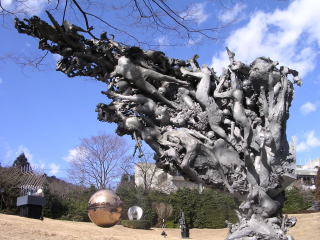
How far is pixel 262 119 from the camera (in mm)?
7066

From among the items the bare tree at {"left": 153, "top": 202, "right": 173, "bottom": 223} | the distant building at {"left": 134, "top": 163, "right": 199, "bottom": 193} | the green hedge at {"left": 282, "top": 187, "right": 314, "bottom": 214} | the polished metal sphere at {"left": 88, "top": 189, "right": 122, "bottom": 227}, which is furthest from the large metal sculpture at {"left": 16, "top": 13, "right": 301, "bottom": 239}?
the distant building at {"left": 134, "top": 163, "right": 199, "bottom": 193}

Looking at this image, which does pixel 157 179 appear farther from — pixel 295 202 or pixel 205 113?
pixel 205 113

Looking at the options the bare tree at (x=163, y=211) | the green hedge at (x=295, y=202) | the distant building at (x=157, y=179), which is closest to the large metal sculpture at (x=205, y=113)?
the bare tree at (x=163, y=211)

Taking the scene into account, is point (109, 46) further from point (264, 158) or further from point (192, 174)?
point (264, 158)

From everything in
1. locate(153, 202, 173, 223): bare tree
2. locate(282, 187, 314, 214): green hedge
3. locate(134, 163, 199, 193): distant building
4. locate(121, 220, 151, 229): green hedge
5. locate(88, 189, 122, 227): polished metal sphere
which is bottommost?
locate(88, 189, 122, 227): polished metal sphere

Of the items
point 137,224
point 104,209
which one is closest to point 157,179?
point 137,224

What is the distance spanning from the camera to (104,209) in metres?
6.26

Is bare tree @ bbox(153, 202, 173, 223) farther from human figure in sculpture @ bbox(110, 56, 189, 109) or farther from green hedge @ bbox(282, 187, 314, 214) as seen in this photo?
human figure in sculpture @ bbox(110, 56, 189, 109)

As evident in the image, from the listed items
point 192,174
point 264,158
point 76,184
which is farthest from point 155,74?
point 76,184

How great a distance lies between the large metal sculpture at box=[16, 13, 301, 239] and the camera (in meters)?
6.52

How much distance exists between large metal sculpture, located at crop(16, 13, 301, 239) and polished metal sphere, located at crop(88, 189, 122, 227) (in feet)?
4.26

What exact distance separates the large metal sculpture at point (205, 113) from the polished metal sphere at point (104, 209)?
1.30 m

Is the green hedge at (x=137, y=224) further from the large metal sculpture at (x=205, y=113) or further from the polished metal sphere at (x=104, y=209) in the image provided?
the polished metal sphere at (x=104, y=209)

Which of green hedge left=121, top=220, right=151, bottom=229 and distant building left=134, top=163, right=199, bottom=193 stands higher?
distant building left=134, top=163, right=199, bottom=193
